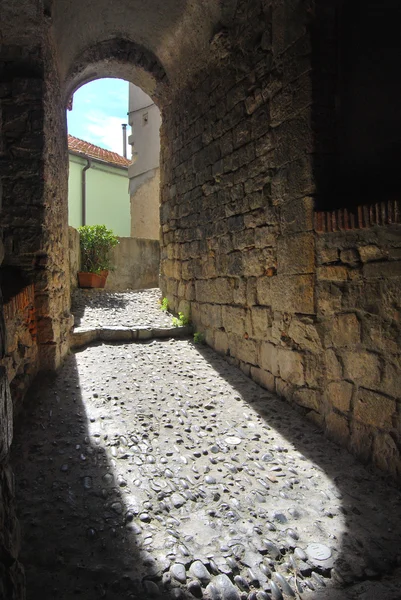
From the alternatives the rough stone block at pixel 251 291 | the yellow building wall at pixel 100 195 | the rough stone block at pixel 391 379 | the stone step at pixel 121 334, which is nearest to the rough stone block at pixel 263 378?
the rough stone block at pixel 251 291

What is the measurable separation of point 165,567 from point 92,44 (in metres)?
5.50

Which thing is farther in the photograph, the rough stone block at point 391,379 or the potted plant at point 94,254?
the potted plant at point 94,254

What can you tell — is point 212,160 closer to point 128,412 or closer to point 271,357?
point 271,357

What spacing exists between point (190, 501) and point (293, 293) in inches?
67.0

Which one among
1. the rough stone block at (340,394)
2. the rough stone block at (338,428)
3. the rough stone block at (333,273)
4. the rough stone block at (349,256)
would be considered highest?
the rough stone block at (349,256)

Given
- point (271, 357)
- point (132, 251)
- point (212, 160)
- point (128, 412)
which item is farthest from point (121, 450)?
point (132, 251)

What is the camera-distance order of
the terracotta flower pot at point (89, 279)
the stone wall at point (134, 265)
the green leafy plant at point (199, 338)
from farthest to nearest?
the stone wall at point (134, 265)
the terracotta flower pot at point (89, 279)
the green leafy plant at point (199, 338)

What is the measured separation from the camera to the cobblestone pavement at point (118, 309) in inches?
209

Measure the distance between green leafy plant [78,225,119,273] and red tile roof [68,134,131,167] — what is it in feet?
25.5

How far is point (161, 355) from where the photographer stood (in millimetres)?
4469

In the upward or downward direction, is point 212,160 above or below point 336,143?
above

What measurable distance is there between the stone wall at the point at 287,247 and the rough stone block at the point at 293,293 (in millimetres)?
13

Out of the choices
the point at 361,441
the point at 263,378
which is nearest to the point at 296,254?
the point at 263,378

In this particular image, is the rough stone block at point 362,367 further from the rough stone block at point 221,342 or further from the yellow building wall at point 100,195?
the yellow building wall at point 100,195
